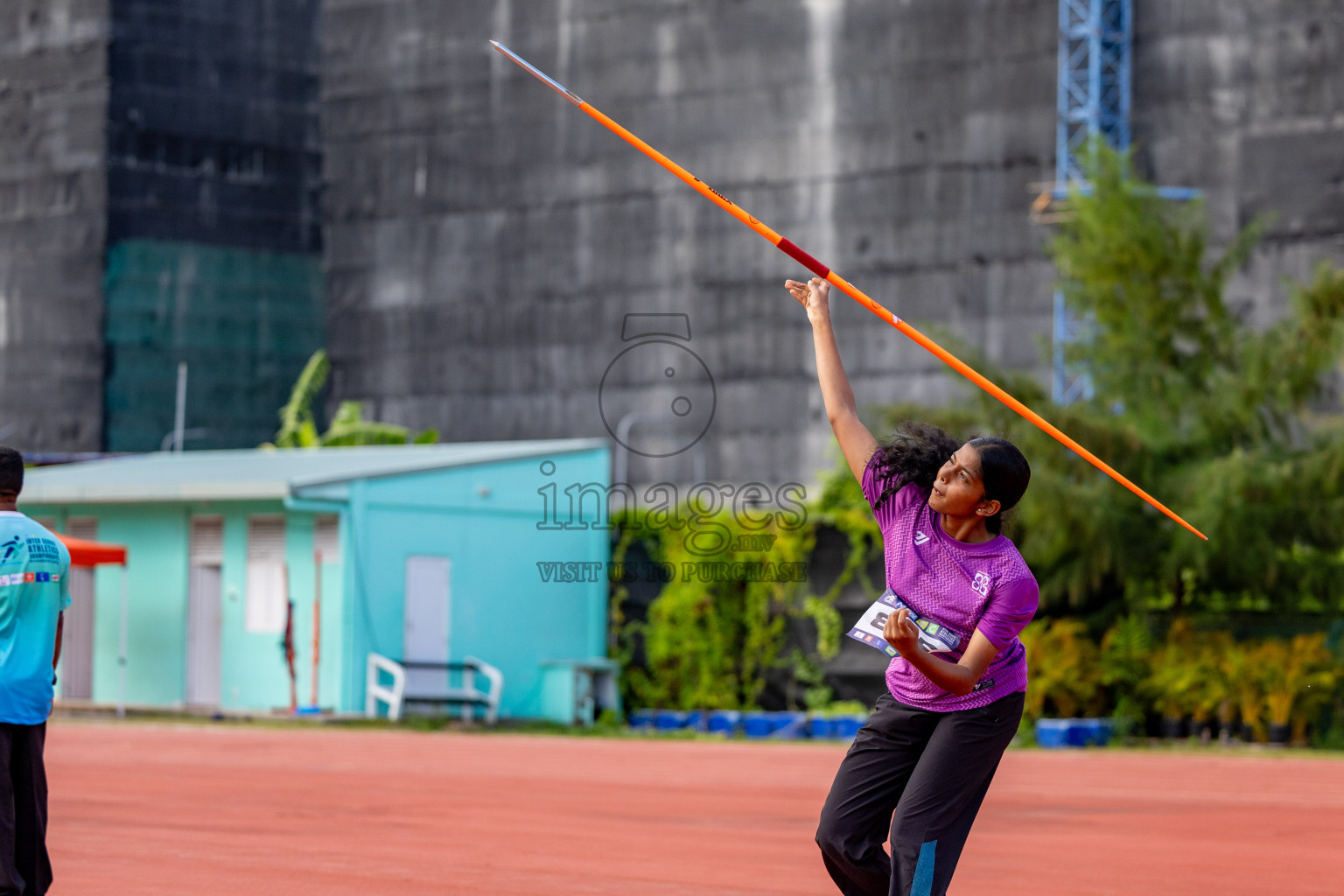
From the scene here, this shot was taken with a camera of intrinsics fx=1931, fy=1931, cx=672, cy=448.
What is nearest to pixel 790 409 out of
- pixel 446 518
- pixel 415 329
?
pixel 415 329

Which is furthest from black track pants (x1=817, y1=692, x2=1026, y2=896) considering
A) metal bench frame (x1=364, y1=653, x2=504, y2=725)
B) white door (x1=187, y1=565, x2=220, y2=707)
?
white door (x1=187, y1=565, x2=220, y2=707)

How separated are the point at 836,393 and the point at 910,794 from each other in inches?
52.6

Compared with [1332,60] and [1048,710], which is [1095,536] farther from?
[1332,60]

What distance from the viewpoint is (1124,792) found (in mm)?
14773

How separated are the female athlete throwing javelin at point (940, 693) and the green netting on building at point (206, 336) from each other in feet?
158

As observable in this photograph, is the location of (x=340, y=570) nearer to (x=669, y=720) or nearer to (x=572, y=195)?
(x=669, y=720)

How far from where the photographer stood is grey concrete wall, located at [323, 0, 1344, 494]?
36250 millimetres

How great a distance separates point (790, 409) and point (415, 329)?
33.3ft

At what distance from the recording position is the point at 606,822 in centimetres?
1208

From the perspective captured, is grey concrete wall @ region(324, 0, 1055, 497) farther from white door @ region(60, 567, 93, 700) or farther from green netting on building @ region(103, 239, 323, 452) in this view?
white door @ region(60, 567, 93, 700)

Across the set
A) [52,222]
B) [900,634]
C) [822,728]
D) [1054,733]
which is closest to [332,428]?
[52,222]

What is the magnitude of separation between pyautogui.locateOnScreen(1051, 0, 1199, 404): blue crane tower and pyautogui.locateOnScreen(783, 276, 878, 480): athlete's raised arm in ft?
101

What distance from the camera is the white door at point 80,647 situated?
90.9 ft

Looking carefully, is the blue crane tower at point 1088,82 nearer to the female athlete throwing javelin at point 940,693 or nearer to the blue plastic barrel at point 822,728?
the blue plastic barrel at point 822,728
